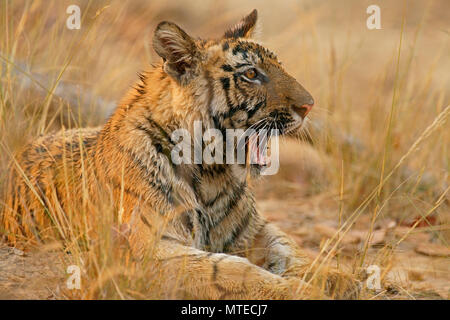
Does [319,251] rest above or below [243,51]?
below

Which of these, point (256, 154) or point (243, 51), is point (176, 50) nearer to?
point (243, 51)

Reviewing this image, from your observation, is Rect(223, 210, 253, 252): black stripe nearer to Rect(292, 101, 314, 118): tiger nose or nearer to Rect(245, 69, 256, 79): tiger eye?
Rect(292, 101, 314, 118): tiger nose

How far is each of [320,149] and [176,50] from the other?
7.90ft

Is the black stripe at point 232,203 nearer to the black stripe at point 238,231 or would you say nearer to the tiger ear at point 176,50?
the black stripe at point 238,231

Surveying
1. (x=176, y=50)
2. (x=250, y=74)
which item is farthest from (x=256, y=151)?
(x=176, y=50)

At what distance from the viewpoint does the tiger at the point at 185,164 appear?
Result: 3.65 metres

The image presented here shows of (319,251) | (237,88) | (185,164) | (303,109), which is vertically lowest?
(319,251)

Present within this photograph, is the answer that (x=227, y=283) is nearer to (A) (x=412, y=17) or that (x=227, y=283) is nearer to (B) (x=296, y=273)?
(B) (x=296, y=273)

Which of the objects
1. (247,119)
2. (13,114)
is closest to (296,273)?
(247,119)

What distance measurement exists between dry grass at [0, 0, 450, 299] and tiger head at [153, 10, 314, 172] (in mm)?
496

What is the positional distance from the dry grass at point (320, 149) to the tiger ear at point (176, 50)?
1.47 ft

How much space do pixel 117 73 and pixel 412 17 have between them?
24.3 feet

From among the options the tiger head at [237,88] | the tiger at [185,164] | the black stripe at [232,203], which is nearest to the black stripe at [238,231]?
the tiger at [185,164]

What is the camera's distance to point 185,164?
376cm
